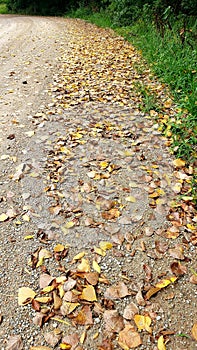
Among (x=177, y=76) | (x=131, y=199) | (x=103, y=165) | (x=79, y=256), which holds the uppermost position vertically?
(x=177, y=76)

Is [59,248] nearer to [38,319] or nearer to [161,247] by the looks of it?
[38,319]

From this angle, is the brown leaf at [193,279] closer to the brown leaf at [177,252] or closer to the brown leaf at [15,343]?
the brown leaf at [177,252]

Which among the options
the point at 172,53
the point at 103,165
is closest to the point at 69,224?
the point at 103,165

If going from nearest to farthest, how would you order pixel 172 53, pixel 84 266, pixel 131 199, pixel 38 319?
pixel 38 319, pixel 84 266, pixel 131 199, pixel 172 53

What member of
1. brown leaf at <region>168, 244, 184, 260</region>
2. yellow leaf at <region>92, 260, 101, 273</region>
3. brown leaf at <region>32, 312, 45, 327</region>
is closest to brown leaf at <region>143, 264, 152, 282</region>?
brown leaf at <region>168, 244, 184, 260</region>

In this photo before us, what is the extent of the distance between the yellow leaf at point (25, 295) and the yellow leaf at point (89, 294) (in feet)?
1.10

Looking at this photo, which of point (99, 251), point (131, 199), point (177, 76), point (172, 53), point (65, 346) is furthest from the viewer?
point (172, 53)

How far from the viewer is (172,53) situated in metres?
5.83

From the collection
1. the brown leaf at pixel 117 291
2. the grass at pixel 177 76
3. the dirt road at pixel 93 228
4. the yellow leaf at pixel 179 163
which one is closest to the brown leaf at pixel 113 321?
the dirt road at pixel 93 228

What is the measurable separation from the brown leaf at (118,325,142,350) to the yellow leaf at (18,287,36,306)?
0.63m

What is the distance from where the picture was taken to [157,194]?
283cm

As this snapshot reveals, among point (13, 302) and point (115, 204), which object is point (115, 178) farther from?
point (13, 302)

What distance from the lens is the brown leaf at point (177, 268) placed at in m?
2.16

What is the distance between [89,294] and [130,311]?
0.96ft
